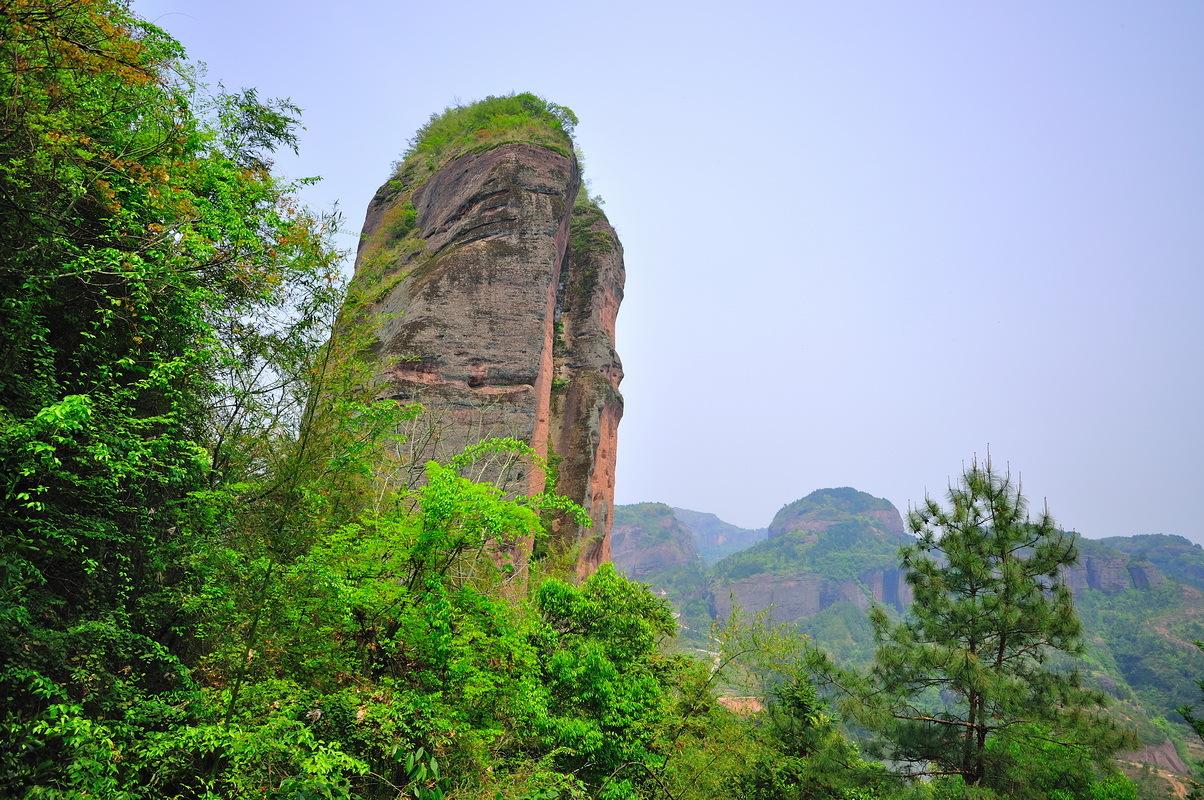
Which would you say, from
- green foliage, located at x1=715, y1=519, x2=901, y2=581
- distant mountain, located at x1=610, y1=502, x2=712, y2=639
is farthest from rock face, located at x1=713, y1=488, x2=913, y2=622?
distant mountain, located at x1=610, y1=502, x2=712, y2=639

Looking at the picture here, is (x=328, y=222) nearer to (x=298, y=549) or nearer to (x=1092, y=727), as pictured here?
(x=298, y=549)

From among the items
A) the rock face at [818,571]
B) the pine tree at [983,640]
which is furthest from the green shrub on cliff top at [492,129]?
the rock face at [818,571]

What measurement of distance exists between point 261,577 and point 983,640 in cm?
1190

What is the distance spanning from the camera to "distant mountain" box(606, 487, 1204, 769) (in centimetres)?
7077

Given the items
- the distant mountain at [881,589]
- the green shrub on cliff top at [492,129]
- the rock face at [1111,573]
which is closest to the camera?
the green shrub on cliff top at [492,129]

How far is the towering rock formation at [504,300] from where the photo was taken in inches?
681

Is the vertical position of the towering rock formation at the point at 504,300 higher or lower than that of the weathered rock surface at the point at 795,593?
higher

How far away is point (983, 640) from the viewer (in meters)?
11.5

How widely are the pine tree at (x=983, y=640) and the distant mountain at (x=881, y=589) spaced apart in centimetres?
106

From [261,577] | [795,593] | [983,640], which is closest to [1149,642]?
[795,593]

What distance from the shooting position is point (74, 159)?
630cm

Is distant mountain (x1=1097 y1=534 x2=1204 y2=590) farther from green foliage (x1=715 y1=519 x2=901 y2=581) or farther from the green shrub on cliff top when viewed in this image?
the green shrub on cliff top

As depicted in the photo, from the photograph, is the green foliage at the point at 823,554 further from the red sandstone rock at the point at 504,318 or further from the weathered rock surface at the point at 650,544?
the red sandstone rock at the point at 504,318

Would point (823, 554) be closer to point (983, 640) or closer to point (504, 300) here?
point (504, 300)
